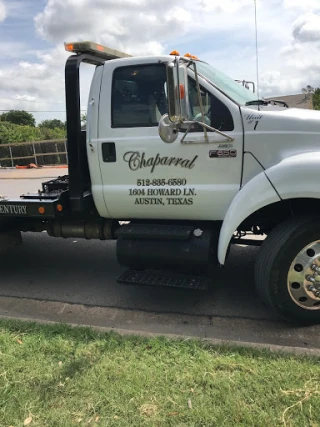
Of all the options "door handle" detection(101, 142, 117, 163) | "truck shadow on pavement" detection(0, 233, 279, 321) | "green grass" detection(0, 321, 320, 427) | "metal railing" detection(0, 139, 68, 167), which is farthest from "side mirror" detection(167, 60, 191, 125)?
"metal railing" detection(0, 139, 68, 167)

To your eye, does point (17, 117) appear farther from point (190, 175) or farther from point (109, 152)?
point (190, 175)

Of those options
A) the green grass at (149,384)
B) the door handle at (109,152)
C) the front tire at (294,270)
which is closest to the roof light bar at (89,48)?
the door handle at (109,152)

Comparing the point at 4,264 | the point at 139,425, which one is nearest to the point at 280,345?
the point at 139,425

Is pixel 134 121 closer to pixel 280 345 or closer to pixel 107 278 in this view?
pixel 107 278

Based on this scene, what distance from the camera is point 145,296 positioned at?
13.5 feet

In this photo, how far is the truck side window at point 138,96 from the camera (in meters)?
3.56

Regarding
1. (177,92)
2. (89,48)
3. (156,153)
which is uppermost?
(89,48)

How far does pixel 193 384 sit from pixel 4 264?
3.65 m

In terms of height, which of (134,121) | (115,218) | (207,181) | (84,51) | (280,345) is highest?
(84,51)

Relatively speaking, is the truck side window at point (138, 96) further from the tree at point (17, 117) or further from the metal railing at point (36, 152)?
the tree at point (17, 117)

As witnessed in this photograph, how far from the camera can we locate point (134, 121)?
364 centimetres

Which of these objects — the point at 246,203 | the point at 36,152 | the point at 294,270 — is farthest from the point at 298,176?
the point at 36,152

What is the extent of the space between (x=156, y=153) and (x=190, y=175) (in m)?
0.36

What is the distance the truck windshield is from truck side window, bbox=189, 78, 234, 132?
0.49 ft
